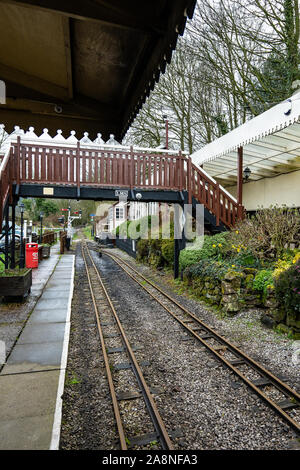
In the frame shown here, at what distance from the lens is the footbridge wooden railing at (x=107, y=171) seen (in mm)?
9125

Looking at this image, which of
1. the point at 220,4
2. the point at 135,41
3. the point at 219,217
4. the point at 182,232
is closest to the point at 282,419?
the point at 135,41

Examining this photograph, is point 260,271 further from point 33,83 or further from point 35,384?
point 33,83

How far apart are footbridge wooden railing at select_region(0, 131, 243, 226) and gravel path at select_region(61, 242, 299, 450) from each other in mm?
4609

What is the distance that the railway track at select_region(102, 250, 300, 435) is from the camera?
382 centimetres

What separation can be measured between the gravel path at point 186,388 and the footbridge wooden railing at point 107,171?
4609 millimetres

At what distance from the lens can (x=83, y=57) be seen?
254cm

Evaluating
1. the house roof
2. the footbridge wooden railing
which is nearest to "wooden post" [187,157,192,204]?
the footbridge wooden railing

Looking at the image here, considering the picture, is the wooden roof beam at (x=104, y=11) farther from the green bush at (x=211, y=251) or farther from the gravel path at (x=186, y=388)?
the green bush at (x=211, y=251)

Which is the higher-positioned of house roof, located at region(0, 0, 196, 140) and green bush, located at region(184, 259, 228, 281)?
house roof, located at region(0, 0, 196, 140)

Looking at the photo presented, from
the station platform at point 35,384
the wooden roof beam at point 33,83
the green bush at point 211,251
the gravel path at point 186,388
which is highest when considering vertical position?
the wooden roof beam at point 33,83

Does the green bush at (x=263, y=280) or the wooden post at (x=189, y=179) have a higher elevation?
the wooden post at (x=189, y=179)

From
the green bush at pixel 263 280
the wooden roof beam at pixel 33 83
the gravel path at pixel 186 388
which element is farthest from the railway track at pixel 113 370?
the wooden roof beam at pixel 33 83

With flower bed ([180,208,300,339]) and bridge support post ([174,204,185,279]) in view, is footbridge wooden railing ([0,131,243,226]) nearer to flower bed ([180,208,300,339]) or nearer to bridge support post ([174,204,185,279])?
bridge support post ([174,204,185,279])
